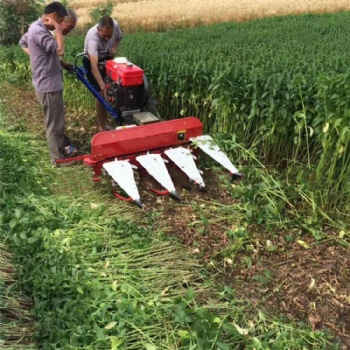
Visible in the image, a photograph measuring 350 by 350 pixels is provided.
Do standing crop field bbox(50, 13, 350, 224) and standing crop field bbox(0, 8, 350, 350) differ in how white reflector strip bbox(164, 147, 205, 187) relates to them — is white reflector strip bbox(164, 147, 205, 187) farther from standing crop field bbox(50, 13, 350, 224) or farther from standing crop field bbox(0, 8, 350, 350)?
standing crop field bbox(50, 13, 350, 224)

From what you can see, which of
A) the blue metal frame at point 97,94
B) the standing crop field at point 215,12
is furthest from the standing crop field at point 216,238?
the standing crop field at point 215,12

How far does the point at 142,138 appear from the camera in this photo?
176 inches

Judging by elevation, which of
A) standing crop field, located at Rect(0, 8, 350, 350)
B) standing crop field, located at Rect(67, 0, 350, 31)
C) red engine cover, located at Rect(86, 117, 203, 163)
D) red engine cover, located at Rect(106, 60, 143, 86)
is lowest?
standing crop field, located at Rect(67, 0, 350, 31)

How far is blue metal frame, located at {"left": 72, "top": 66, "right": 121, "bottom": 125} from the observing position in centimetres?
537

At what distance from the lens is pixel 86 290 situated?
113 inches

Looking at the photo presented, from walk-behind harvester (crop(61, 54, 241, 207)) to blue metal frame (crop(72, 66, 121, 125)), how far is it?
11.3 inches

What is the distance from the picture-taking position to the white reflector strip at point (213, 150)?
4.39m

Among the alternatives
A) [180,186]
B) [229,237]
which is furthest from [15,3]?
[229,237]

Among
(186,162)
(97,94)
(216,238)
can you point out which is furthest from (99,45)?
(216,238)

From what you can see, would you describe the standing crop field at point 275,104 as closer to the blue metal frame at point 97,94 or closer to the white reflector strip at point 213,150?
the white reflector strip at point 213,150

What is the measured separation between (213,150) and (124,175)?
98cm

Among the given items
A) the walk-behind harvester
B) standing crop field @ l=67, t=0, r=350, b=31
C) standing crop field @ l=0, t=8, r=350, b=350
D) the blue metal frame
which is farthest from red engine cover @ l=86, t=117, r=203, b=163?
standing crop field @ l=67, t=0, r=350, b=31

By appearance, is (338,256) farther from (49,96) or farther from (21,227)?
(49,96)

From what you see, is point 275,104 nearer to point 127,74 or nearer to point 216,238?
point 216,238
